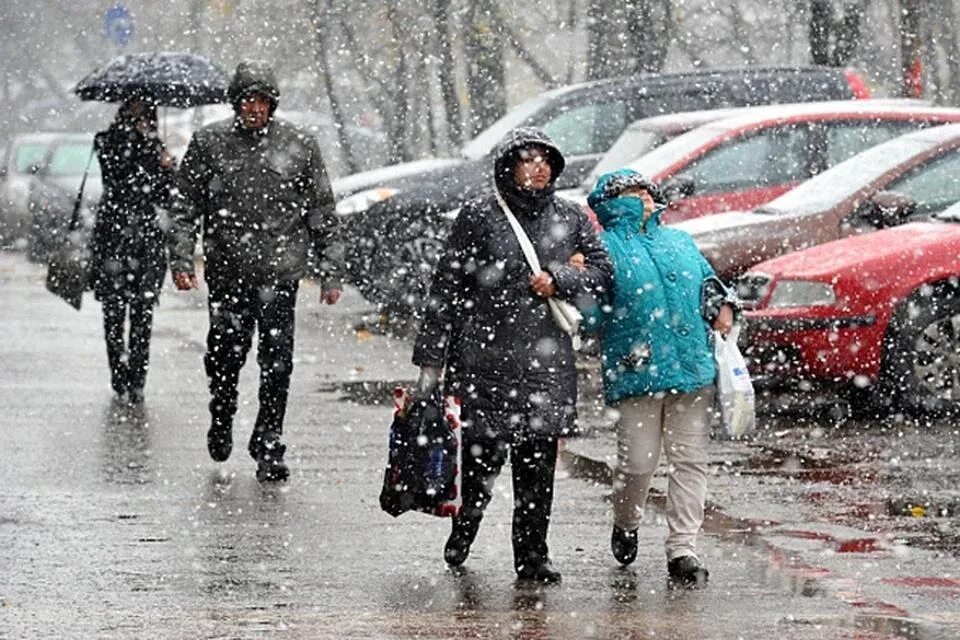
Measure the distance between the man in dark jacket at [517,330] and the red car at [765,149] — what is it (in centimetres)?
853

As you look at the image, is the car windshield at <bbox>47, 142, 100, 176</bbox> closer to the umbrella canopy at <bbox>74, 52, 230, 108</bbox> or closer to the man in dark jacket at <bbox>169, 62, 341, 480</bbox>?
the umbrella canopy at <bbox>74, 52, 230, 108</bbox>

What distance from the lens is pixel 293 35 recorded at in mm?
36594

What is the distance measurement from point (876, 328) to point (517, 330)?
197 inches

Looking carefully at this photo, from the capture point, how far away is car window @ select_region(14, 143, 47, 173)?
32.2 m

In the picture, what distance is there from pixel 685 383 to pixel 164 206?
5919mm

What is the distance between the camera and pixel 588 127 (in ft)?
67.8

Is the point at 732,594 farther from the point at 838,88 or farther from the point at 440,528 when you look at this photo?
the point at 838,88

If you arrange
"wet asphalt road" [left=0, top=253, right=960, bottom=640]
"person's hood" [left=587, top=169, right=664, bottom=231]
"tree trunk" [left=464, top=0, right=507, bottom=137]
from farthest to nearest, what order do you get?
"tree trunk" [left=464, top=0, right=507, bottom=137]
"person's hood" [left=587, top=169, right=664, bottom=231]
"wet asphalt road" [left=0, top=253, right=960, bottom=640]

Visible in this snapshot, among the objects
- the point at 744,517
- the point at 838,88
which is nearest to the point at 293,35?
the point at 838,88

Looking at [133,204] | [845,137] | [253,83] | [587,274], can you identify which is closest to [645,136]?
[845,137]

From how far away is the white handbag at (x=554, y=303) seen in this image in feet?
26.9

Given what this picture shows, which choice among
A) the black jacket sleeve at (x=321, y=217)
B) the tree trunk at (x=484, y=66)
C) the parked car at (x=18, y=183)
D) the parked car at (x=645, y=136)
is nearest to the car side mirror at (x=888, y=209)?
the parked car at (x=645, y=136)

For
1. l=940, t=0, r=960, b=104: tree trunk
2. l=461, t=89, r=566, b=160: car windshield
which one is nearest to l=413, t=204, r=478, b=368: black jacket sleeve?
l=461, t=89, r=566, b=160: car windshield

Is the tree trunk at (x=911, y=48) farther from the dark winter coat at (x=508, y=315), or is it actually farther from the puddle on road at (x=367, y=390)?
the dark winter coat at (x=508, y=315)
